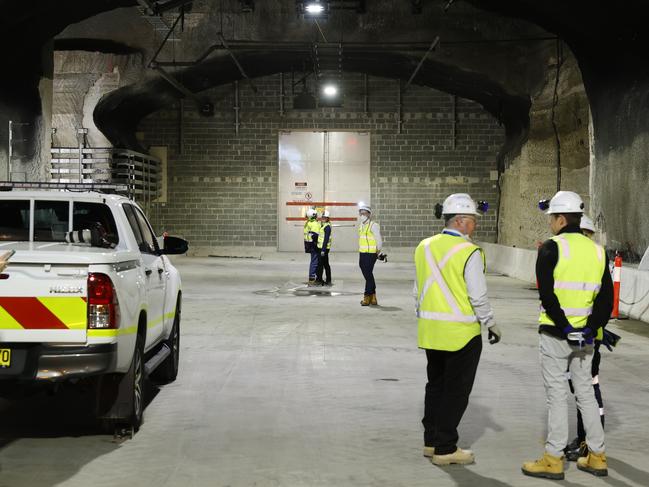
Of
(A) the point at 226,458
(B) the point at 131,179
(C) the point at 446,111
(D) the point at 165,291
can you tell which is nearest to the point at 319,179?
(C) the point at 446,111

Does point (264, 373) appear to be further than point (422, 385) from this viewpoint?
Yes

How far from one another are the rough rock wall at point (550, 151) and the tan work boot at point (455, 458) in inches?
851

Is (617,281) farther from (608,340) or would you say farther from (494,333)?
(494,333)

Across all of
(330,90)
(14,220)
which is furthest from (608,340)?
(330,90)

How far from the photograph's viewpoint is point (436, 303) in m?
6.66

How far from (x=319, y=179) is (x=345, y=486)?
33417 millimetres

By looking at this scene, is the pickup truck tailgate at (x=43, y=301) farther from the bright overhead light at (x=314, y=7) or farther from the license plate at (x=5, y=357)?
the bright overhead light at (x=314, y=7)

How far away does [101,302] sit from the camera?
260 inches

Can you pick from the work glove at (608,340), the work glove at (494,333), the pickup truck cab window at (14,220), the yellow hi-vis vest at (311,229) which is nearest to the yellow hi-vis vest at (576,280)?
the work glove at (494,333)

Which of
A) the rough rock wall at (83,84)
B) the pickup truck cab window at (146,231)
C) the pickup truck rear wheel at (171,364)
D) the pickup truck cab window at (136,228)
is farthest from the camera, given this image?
the rough rock wall at (83,84)

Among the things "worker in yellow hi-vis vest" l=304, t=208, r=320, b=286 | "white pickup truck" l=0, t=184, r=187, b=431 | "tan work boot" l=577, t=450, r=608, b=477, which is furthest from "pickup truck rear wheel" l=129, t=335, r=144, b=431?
"worker in yellow hi-vis vest" l=304, t=208, r=320, b=286

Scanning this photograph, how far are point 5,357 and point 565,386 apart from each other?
3689 millimetres

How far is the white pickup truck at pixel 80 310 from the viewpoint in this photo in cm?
655

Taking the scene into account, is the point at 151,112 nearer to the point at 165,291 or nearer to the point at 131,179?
the point at 131,179
